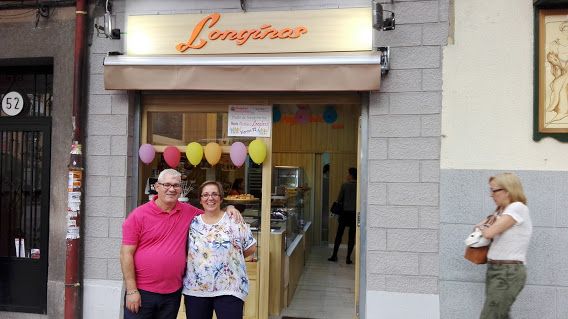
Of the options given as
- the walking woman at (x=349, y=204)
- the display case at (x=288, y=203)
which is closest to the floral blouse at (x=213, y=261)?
the display case at (x=288, y=203)

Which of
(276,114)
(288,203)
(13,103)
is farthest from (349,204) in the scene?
(13,103)

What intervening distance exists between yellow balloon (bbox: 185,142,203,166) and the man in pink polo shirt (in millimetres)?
1772

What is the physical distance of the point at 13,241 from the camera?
5.33 meters

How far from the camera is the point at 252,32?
4629 millimetres

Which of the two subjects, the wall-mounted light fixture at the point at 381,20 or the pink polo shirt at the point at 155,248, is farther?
the wall-mounted light fixture at the point at 381,20

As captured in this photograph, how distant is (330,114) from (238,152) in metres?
1.14

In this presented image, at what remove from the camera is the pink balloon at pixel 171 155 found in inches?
192

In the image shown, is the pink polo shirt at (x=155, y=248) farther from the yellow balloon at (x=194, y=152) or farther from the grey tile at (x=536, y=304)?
the grey tile at (x=536, y=304)

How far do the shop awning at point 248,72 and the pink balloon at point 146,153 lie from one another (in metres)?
0.66

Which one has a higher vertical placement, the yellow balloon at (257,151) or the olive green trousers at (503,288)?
the yellow balloon at (257,151)

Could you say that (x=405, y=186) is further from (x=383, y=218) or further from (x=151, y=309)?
(x=151, y=309)

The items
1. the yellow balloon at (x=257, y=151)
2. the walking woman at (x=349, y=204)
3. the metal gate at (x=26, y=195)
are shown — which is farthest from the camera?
the walking woman at (x=349, y=204)

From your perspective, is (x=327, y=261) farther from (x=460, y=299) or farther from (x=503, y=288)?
(x=503, y=288)

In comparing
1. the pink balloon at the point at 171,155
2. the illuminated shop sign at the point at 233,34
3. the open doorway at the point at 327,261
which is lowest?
the open doorway at the point at 327,261
